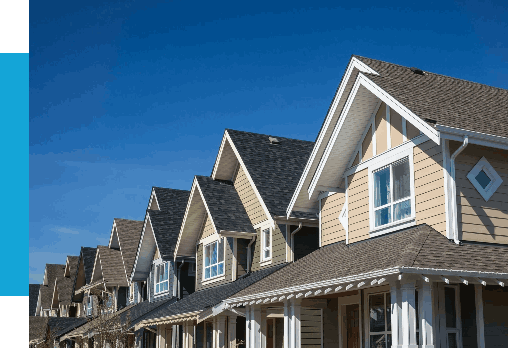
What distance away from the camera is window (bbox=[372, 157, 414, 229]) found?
15172mm

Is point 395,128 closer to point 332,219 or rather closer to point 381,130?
point 381,130

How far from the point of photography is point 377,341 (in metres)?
15.4

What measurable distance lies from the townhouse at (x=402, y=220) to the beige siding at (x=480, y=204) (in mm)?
24

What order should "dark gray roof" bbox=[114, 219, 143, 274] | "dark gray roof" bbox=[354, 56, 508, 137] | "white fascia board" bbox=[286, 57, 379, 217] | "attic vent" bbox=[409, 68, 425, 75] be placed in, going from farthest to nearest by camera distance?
"dark gray roof" bbox=[114, 219, 143, 274]
"attic vent" bbox=[409, 68, 425, 75]
"white fascia board" bbox=[286, 57, 379, 217]
"dark gray roof" bbox=[354, 56, 508, 137]

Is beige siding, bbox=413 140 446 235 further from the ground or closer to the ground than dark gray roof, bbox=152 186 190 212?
closer to the ground

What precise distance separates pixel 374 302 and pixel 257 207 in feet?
28.7

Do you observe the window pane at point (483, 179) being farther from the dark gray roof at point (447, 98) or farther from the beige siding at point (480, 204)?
the dark gray roof at point (447, 98)

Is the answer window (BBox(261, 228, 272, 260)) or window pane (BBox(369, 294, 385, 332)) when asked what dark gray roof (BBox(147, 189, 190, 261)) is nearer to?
window (BBox(261, 228, 272, 260))

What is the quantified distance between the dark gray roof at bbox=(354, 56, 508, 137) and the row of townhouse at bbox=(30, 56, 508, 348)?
7 cm


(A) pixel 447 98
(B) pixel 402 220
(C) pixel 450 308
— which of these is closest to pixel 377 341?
(C) pixel 450 308

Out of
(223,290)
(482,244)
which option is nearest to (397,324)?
(482,244)

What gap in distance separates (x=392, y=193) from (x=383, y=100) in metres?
2.42

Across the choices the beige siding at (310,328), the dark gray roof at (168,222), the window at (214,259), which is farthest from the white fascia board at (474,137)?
the dark gray roof at (168,222)

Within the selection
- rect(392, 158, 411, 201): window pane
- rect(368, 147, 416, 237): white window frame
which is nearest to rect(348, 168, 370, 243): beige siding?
rect(368, 147, 416, 237): white window frame
